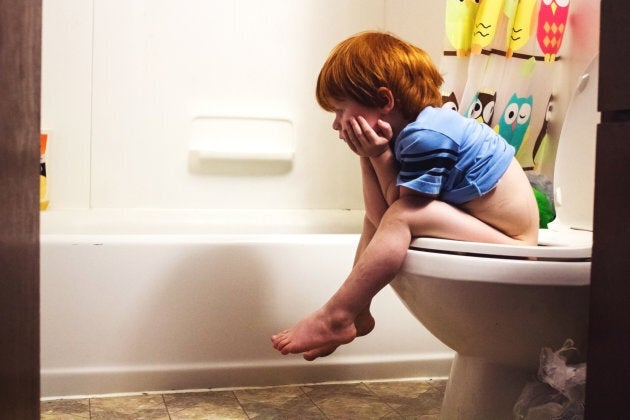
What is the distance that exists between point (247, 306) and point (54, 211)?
67cm

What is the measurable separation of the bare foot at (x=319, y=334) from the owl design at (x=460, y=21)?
719 millimetres

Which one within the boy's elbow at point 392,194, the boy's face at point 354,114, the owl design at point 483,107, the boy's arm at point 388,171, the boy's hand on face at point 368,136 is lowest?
the boy's elbow at point 392,194

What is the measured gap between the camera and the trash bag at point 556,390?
3.59 feet

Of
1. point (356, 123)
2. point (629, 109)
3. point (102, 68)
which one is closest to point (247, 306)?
point (356, 123)

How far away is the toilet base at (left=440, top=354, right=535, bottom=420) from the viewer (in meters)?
1.18

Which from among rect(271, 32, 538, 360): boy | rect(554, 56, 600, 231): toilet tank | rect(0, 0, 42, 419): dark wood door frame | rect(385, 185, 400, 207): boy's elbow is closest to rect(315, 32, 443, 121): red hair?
rect(271, 32, 538, 360): boy

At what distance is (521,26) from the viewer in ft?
5.52

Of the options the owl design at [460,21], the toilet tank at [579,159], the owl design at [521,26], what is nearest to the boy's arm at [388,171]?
the toilet tank at [579,159]

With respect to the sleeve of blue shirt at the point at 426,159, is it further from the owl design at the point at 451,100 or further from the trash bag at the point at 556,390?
the owl design at the point at 451,100

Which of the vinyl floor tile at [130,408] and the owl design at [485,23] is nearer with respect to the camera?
the vinyl floor tile at [130,408]

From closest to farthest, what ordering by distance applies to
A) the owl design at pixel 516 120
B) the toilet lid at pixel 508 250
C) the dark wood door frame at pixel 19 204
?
the dark wood door frame at pixel 19 204 < the toilet lid at pixel 508 250 < the owl design at pixel 516 120

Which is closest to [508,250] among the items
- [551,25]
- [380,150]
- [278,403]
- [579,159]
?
[380,150]

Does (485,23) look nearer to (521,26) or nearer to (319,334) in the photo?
(521,26)

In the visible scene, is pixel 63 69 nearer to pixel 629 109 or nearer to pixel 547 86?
pixel 547 86
